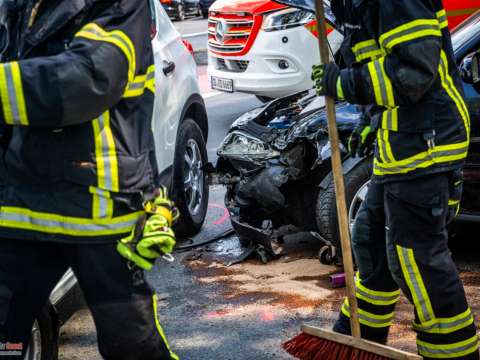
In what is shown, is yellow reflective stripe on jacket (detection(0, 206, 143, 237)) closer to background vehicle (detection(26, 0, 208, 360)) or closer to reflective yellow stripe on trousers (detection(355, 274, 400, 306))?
reflective yellow stripe on trousers (detection(355, 274, 400, 306))

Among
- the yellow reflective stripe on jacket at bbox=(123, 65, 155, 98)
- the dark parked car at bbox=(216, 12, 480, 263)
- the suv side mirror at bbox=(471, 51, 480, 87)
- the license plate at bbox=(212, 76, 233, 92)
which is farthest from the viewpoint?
the license plate at bbox=(212, 76, 233, 92)

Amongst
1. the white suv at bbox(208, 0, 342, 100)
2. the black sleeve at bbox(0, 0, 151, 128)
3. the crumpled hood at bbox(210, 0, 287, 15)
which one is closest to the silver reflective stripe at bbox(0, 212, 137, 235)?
the black sleeve at bbox(0, 0, 151, 128)

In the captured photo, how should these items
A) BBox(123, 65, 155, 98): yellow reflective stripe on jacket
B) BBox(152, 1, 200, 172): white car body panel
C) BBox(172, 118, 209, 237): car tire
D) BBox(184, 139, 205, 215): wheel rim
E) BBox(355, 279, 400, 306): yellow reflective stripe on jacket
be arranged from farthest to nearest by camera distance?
1. BBox(184, 139, 205, 215): wheel rim
2. BBox(172, 118, 209, 237): car tire
3. BBox(152, 1, 200, 172): white car body panel
4. BBox(355, 279, 400, 306): yellow reflective stripe on jacket
5. BBox(123, 65, 155, 98): yellow reflective stripe on jacket

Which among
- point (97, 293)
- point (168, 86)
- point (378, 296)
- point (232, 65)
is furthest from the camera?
point (232, 65)

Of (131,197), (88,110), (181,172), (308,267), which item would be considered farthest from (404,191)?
(181,172)

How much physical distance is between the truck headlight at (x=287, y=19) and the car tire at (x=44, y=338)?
251 inches

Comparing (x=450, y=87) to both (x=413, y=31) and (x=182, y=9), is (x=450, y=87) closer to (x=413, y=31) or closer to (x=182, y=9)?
(x=413, y=31)

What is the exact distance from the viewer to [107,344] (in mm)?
2873

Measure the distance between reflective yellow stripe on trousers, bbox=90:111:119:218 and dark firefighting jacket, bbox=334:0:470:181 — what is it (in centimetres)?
101

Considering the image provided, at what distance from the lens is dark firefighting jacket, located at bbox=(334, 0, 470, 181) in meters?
3.09

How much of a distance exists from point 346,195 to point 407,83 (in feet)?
6.66

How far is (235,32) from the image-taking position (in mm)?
9875

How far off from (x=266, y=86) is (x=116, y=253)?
695 cm

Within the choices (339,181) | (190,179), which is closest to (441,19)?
(339,181)
